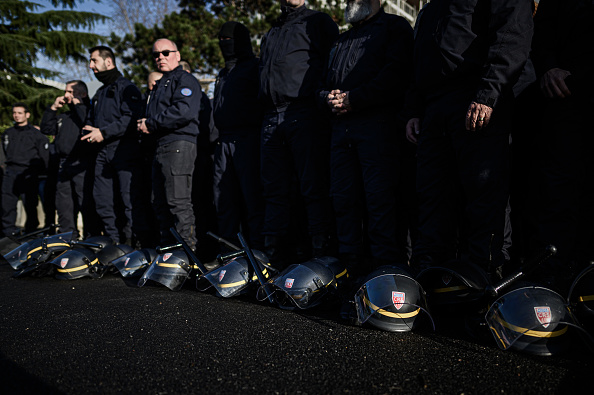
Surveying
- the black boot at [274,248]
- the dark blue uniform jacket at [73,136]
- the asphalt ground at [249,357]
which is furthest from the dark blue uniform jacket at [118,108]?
the asphalt ground at [249,357]

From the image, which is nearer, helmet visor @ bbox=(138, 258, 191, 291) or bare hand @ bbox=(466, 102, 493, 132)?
bare hand @ bbox=(466, 102, 493, 132)

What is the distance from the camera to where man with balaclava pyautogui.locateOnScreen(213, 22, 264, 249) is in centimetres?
390

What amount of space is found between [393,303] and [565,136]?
1402 millimetres

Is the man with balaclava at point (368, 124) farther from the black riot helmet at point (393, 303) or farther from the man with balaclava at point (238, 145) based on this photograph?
the man with balaclava at point (238, 145)

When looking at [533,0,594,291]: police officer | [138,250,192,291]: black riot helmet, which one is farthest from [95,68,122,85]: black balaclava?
[533,0,594,291]: police officer

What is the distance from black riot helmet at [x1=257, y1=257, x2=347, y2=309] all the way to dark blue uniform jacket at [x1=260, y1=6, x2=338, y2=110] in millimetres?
1469

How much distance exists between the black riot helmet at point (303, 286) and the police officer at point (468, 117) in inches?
23.7

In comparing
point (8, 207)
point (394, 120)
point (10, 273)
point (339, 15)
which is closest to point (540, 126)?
point (394, 120)

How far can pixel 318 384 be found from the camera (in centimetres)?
148

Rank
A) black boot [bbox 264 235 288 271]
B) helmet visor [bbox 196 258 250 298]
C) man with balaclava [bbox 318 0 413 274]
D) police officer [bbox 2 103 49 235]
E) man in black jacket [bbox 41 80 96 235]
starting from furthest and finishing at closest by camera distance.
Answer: police officer [bbox 2 103 49 235]
man in black jacket [bbox 41 80 96 235]
black boot [bbox 264 235 288 271]
man with balaclava [bbox 318 0 413 274]
helmet visor [bbox 196 258 250 298]

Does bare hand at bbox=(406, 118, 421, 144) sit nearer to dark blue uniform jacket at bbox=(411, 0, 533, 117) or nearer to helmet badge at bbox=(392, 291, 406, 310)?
dark blue uniform jacket at bbox=(411, 0, 533, 117)

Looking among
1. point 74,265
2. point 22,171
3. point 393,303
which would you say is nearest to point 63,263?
point 74,265

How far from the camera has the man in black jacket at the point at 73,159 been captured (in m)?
5.53

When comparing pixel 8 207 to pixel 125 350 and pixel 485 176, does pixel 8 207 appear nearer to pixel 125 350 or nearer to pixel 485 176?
pixel 125 350
